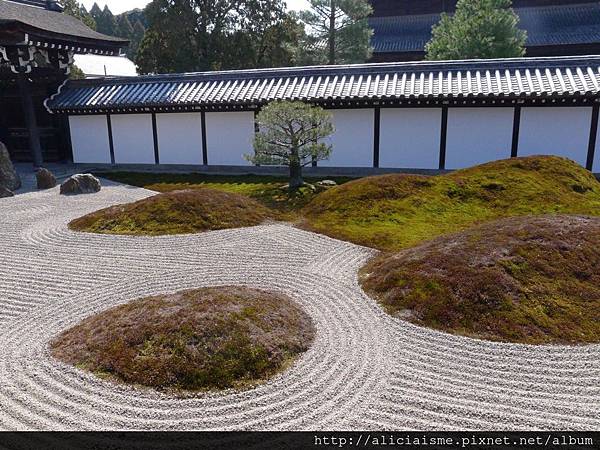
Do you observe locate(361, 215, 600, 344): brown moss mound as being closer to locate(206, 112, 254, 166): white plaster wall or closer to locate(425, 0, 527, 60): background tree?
locate(206, 112, 254, 166): white plaster wall

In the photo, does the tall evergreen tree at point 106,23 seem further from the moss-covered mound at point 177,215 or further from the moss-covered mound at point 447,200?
the moss-covered mound at point 447,200

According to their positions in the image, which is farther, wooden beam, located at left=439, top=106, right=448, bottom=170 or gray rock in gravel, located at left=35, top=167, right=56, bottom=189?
gray rock in gravel, located at left=35, top=167, right=56, bottom=189

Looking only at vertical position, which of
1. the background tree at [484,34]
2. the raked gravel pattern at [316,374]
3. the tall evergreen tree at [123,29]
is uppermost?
the tall evergreen tree at [123,29]

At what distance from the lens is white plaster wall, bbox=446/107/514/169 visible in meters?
18.1

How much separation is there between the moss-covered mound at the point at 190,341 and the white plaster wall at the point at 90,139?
18.2m

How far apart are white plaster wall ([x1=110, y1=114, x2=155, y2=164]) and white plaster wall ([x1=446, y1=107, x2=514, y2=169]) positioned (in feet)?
44.0

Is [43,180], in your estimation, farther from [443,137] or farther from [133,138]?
[443,137]

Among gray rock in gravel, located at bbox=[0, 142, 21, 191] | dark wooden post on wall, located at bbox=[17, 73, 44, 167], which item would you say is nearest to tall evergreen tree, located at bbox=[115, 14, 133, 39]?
dark wooden post on wall, located at bbox=[17, 73, 44, 167]

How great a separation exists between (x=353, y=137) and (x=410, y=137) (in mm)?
2270

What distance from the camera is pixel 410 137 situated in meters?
19.2

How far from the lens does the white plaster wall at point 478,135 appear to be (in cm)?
1812

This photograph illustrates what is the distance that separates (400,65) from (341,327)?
15.9 metres

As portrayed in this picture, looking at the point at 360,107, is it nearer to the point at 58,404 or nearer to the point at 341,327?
the point at 341,327

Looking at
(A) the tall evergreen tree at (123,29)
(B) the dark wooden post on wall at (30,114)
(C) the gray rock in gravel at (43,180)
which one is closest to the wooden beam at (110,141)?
(B) the dark wooden post on wall at (30,114)
